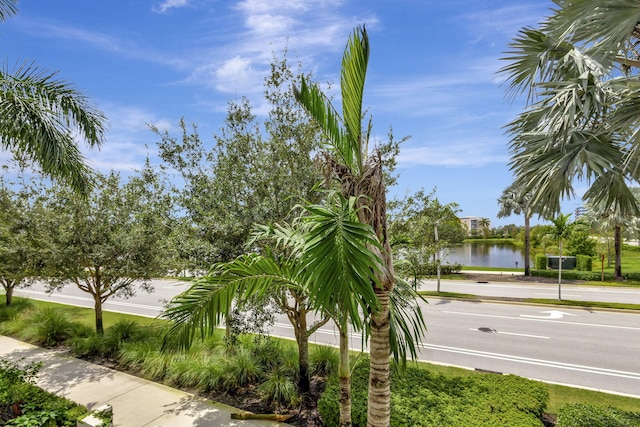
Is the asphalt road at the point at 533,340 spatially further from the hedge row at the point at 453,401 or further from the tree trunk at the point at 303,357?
the tree trunk at the point at 303,357

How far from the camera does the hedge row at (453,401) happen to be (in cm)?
492

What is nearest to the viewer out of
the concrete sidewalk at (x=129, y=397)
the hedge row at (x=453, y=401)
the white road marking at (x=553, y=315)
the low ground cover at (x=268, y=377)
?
the hedge row at (x=453, y=401)

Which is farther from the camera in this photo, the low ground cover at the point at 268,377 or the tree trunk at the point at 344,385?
the low ground cover at the point at 268,377

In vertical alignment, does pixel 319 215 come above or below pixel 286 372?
above

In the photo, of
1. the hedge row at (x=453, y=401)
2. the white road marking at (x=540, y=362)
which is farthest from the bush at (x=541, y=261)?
the hedge row at (x=453, y=401)

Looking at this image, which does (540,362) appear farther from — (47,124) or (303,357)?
(47,124)

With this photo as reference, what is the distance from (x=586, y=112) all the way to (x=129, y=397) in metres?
9.93

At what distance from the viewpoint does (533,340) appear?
1105cm

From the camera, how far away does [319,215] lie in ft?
9.61

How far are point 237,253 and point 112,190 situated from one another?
19.2 feet

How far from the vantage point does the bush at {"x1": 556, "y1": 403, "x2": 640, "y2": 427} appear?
15.5ft

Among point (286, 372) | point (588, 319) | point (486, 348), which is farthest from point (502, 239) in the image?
point (286, 372)

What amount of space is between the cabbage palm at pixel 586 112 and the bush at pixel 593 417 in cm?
347

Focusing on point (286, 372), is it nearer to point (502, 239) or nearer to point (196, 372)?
point (196, 372)
